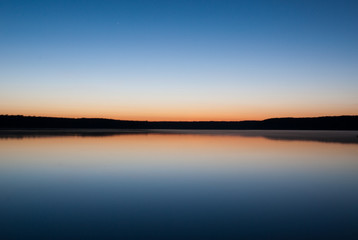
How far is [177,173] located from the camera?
41.9ft

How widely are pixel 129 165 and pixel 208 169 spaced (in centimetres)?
423

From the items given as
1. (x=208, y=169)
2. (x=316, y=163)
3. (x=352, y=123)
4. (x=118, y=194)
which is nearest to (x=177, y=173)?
(x=208, y=169)

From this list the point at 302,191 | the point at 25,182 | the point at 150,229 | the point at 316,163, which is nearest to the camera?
the point at 150,229

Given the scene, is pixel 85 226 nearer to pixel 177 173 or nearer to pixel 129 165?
pixel 177 173

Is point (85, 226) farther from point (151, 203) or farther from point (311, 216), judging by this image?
point (311, 216)

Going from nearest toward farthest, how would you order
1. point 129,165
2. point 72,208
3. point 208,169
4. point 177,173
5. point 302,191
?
point 72,208 → point 302,191 → point 177,173 → point 208,169 → point 129,165

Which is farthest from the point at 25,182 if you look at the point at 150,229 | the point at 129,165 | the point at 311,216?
the point at 311,216

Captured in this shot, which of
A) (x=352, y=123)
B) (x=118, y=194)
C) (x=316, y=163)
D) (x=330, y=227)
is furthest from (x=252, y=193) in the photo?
(x=352, y=123)

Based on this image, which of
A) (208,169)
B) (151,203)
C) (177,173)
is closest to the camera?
(151,203)

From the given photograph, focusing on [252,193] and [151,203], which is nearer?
[151,203]

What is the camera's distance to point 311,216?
6727 mm

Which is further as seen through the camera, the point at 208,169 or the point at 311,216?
the point at 208,169

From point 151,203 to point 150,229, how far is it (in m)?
2.03

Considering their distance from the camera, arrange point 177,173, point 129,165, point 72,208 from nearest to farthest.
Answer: point 72,208
point 177,173
point 129,165
